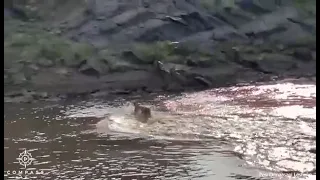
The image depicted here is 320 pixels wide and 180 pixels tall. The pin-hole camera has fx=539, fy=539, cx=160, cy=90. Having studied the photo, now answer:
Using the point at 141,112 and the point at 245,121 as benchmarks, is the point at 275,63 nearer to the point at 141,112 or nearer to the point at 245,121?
the point at 245,121

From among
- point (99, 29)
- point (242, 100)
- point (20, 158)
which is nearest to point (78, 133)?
point (20, 158)

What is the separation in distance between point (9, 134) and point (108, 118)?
0.27m

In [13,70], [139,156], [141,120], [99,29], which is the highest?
[99,29]

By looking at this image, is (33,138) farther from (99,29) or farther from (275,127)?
(275,127)

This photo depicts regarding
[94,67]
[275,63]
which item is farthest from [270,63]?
[94,67]

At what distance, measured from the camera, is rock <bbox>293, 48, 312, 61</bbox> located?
1.46 metres

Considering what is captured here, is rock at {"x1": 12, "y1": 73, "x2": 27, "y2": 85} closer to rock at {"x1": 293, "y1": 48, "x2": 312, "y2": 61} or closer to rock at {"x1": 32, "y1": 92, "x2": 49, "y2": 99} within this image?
rock at {"x1": 32, "y1": 92, "x2": 49, "y2": 99}

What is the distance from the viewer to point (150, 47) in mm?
1508

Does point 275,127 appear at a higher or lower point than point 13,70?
lower

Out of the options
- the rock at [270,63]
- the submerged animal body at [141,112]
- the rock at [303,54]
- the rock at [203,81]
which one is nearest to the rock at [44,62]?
the submerged animal body at [141,112]

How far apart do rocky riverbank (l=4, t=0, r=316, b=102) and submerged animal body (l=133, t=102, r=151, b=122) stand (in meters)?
0.05

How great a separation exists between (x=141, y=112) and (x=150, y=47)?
0.60ft

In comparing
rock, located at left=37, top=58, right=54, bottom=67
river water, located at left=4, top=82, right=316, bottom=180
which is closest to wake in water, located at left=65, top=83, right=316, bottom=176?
river water, located at left=4, top=82, right=316, bottom=180

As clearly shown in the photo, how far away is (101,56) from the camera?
1.51 metres
